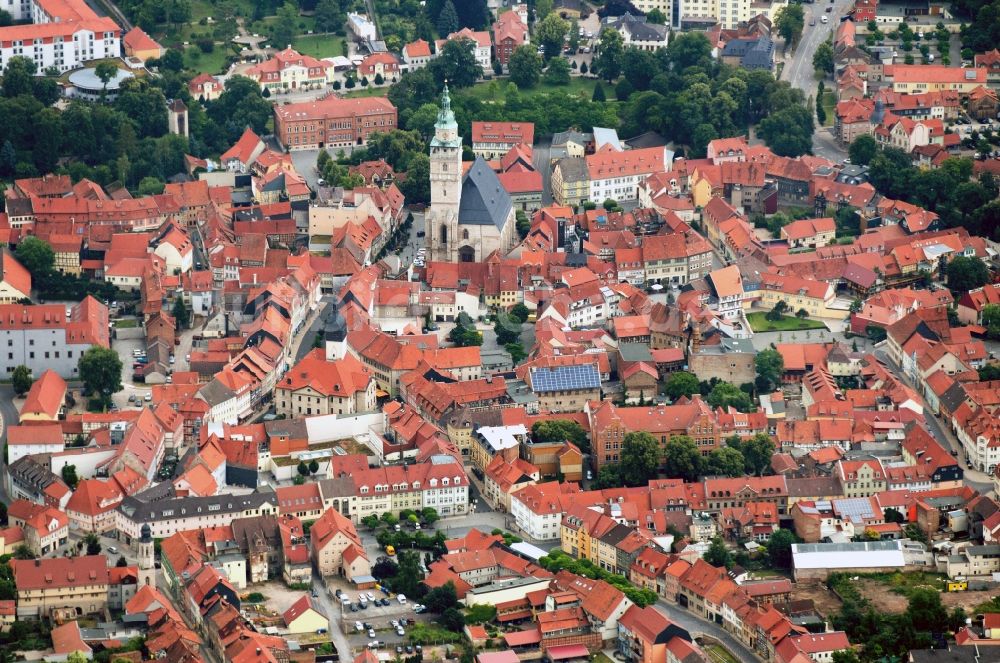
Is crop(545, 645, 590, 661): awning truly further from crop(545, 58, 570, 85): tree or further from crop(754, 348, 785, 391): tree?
crop(545, 58, 570, 85): tree

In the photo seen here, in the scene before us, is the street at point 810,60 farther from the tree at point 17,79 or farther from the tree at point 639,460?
the tree at point 17,79

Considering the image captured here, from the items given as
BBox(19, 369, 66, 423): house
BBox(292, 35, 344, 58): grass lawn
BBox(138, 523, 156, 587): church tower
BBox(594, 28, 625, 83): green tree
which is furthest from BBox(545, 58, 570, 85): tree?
BBox(138, 523, 156, 587): church tower

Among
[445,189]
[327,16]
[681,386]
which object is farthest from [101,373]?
[327,16]

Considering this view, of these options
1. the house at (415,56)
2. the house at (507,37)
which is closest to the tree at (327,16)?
the house at (415,56)

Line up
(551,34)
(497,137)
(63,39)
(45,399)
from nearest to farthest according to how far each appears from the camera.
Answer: (45,399), (497,137), (63,39), (551,34)

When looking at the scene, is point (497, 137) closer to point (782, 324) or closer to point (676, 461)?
point (782, 324)

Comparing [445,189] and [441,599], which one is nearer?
[441,599]
